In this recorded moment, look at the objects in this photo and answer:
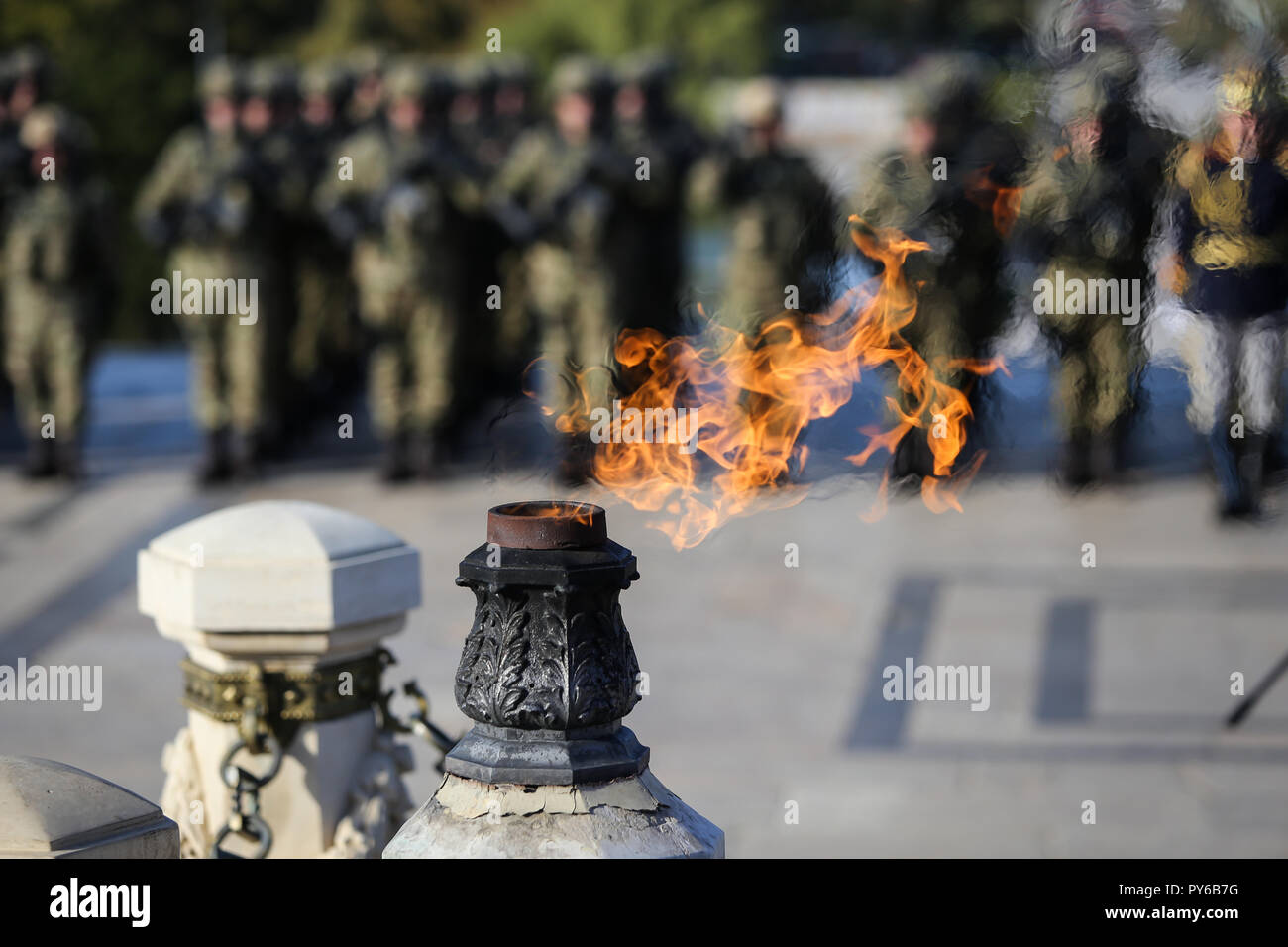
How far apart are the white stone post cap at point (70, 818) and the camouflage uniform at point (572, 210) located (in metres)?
7.64

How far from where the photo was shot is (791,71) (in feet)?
98.4

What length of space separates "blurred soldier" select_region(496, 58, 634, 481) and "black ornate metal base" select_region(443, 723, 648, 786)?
302 inches

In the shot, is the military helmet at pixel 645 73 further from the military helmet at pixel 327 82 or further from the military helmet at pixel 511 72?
the military helmet at pixel 511 72

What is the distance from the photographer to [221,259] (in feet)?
37.2

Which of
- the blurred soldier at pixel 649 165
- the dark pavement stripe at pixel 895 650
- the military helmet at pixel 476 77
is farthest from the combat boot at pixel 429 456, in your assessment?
the dark pavement stripe at pixel 895 650

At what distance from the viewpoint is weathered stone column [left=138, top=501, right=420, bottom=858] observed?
3645mm

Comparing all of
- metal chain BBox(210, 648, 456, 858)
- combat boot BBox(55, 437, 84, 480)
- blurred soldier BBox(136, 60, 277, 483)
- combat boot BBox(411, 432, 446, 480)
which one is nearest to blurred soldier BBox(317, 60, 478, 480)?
combat boot BBox(411, 432, 446, 480)

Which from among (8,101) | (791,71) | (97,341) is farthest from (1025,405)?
(791,71)

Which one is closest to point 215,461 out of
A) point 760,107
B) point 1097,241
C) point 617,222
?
point 617,222

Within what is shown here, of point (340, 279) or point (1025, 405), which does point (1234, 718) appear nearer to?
point (1025, 405)

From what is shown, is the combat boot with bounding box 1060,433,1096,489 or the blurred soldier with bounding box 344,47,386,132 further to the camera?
the blurred soldier with bounding box 344,47,386,132

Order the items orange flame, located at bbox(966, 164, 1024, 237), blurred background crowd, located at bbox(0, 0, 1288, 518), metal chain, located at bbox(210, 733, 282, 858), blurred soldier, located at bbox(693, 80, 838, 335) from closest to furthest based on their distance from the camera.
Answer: metal chain, located at bbox(210, 733, 282, 858)
blurred background crowd, located at bbox(0, 0, 1288, 518)
orange flame, located at bbox(966, 164, 1024, 237)
blurred soldier, located at bbox(693, 80, 838, 335)

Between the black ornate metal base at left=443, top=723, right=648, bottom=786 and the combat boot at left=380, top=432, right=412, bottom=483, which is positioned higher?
the black ornate metal base at left=443, top=723, right=648, bottom=786

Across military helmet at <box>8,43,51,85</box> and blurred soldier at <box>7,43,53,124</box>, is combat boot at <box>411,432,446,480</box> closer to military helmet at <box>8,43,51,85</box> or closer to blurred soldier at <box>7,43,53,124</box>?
blurred soldier at <box>7,43,53,124</box>
